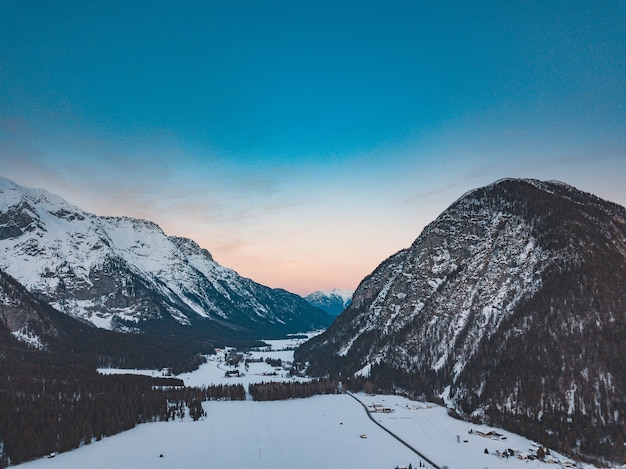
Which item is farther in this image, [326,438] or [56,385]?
[56,385]

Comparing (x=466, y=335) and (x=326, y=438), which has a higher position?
(x=466, y=335)

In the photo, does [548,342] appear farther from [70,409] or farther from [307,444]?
[70,409]

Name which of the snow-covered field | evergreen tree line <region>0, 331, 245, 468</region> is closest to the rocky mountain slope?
the snow-covered field

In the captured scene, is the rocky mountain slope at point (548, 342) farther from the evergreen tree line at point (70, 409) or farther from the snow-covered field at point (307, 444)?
the evergreen tree line at point (70, 409)

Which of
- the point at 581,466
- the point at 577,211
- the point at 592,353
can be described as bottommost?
the point at 581,466

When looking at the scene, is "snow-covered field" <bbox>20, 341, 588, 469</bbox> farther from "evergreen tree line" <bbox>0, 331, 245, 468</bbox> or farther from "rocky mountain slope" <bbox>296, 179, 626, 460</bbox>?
"rocky mountain slope" <bbox>296, 179, 626, 460</bbox>

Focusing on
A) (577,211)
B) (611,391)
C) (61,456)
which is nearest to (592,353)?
(611,391)

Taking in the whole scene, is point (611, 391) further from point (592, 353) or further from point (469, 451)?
point (469, 451)

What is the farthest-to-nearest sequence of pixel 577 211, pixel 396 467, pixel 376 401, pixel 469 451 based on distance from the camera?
1. pixel 577 211
2. pixel 376 401
3. pixel 469 451
4. pixel 396 467

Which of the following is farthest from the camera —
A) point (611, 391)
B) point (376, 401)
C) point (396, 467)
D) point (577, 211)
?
point (577, 211)
